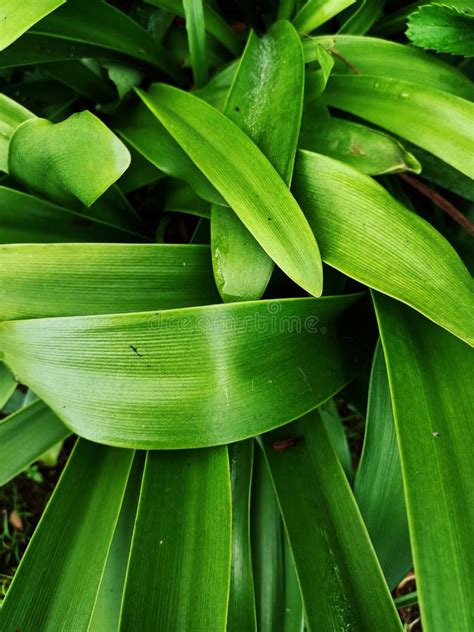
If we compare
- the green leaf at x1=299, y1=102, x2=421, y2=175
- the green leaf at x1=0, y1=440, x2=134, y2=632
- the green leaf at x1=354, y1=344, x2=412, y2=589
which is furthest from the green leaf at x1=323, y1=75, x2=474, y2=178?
the green leaf at x1=0, y1=440, x2=134, y2=632

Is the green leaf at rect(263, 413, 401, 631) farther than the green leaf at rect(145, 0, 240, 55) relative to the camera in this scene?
No

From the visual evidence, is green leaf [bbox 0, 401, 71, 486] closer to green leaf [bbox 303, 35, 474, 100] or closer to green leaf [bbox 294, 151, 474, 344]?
green leaf [bbox 294, 151, 474, 344]

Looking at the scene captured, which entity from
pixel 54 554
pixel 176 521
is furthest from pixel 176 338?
pixel 54 554

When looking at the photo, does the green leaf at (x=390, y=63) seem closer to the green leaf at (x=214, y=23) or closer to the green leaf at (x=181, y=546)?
the green leaf at (x=214, y=23)

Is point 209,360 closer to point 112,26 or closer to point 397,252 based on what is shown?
point 397,252

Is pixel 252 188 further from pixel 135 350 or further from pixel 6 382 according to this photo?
pixel 6 382

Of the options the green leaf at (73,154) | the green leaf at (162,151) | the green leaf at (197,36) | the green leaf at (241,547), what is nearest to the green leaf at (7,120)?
the green leaf at (73,154)

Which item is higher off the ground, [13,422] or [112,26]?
[112,26]
